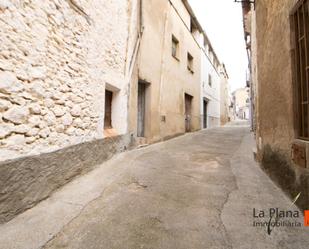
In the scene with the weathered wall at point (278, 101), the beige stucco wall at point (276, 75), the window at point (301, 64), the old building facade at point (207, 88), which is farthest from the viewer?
the old building facade at point (207, 88)

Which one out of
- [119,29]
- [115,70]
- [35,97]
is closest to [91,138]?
[35,97]

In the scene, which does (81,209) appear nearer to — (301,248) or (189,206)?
(189,206)

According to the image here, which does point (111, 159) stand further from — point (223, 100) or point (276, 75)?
point (223, 100)

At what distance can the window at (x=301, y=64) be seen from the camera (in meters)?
2.46

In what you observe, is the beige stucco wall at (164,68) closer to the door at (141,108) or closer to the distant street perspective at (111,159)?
the door at (141,108)

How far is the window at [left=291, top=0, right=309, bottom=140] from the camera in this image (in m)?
2.46

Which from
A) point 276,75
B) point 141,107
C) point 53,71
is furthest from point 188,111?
point 53,71

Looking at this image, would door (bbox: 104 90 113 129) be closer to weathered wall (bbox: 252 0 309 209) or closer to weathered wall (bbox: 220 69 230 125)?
weathered wall (bbox: 252 0 309 209)

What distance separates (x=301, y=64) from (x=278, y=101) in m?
0.76

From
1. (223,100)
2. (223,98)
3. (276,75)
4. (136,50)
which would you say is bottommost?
(276,75)

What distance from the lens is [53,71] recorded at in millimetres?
2945

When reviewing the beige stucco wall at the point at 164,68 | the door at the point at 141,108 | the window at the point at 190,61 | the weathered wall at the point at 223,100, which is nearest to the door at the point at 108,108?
the beige stucco wall at the point at 164,68

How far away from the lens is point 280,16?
3.11m

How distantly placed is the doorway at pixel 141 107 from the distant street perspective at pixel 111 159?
161cm
